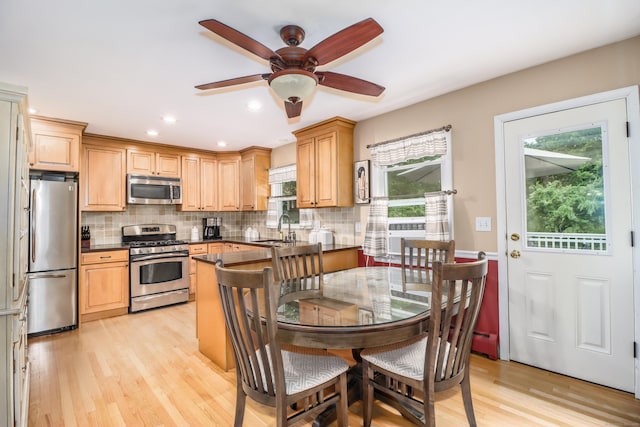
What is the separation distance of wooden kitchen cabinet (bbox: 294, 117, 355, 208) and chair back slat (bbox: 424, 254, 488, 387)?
89.9 inches

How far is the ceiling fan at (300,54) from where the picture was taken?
4.81ft

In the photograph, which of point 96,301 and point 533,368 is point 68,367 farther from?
point 533,368

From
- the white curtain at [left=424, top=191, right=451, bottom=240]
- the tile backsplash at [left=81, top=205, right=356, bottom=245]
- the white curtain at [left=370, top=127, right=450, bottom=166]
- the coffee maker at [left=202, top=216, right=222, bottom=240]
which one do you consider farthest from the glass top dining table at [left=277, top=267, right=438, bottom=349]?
the coffee maker at [left=202, top=216, right=222, bottom=240]

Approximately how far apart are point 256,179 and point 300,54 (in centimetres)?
353

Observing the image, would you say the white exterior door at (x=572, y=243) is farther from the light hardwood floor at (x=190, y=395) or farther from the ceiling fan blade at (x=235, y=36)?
the ceiling fan blade at (x=235, y=36)

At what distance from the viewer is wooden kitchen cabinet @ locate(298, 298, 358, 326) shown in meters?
1.43

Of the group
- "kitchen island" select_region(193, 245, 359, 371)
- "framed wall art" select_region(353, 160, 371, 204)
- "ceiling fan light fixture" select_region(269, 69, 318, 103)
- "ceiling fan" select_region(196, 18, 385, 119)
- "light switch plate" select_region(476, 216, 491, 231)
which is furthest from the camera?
"framed wall art" select_region(353, 160, 371, 204)

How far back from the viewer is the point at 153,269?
13.9 feet

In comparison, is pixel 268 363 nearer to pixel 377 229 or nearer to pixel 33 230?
pixel 377 229

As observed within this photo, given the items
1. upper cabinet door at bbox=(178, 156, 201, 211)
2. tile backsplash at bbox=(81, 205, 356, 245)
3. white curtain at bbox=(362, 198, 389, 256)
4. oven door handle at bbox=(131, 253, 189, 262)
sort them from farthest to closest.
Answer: upper cabinet door at bbox=(178, 156, 201, 211)
oven door handle at bbox=(131, 253, 189, 262)
tile backsplash at bbox=(81, 205, 356, 245)
white curtain at bbox=(362, 198, 389, 256)

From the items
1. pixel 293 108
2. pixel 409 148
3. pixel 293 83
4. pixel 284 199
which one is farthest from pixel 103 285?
pixel 409 148

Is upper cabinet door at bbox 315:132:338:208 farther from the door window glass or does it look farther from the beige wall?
the door window glass

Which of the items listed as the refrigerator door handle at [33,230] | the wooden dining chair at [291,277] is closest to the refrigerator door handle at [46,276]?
the refrigerator door handle at [33,230]

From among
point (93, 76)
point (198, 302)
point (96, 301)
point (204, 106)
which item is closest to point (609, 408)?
point (198, 302)
